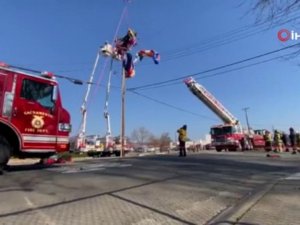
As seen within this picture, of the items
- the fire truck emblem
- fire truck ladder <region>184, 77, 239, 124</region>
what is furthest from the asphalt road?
fire truck ladder <region>184, 77, 239, 124</region>

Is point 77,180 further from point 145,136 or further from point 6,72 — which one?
point 145,136

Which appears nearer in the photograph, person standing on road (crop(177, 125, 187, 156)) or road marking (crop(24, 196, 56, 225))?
road marking (crop(24, 196, 56, 225))

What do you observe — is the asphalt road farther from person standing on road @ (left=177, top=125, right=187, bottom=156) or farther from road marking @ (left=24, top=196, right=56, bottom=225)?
person standing on road @ (left=177, top=125, right=187, bottom=156)

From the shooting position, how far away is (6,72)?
39.3 ft

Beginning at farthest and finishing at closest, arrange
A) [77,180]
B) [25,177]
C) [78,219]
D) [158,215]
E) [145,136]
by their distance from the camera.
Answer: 1. [145,136]
2. [25,177]
3. [77,180]
4. [158,215]
5. [78,219]

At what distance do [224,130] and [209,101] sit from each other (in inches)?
122

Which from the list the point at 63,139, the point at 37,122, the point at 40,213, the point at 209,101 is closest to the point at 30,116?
the point at 37,122

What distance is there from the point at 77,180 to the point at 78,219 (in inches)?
148

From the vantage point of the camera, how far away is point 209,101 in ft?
138

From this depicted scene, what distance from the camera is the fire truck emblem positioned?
12580 mm

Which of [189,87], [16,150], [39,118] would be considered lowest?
[16,150]

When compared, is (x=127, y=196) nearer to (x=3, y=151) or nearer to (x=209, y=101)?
(x=3, y=151)

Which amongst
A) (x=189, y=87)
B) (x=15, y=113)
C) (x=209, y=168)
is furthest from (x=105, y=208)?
(x=189, y=87)

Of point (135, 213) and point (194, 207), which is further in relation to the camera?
point (194, 207)
